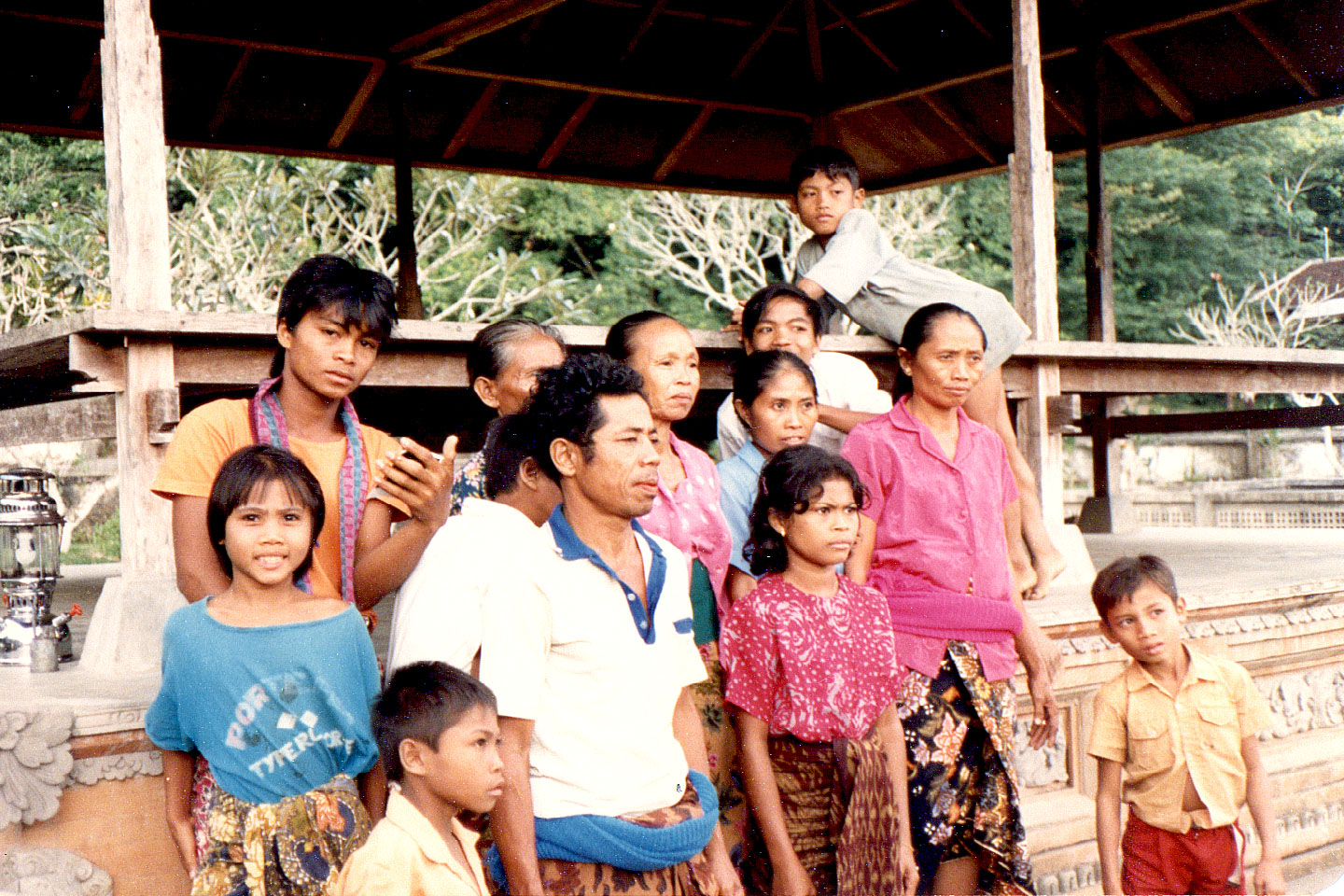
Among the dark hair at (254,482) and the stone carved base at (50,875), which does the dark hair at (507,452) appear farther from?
the stone carved base at (50,875)

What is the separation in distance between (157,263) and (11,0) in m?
3.66

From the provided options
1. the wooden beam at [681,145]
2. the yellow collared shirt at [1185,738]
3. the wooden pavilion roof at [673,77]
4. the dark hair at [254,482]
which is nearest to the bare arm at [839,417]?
the yellow collared shirt at [1185,738]

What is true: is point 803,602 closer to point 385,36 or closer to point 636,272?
point 385,36

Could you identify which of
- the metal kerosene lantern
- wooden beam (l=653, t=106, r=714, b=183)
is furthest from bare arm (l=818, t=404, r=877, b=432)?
wooden beam (l=653, t=106, r=714, b=183)

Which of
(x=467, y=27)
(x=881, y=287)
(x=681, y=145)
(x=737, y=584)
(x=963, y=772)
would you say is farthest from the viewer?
(x=681, y=145)

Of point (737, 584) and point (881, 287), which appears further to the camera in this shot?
point (881, 287)

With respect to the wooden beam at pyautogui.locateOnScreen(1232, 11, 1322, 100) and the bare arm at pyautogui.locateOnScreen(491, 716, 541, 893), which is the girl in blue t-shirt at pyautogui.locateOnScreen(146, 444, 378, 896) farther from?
the wooden beam at pyautogui.locateOnScreen(1232, 11, 1322, 100)

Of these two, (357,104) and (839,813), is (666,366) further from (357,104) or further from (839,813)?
(357,104)

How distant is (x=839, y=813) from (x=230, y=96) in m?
6.34

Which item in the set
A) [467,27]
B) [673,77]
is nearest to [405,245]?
[467,27]

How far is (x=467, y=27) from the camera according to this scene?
620cm

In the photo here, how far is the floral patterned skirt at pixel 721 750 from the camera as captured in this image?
3037mm

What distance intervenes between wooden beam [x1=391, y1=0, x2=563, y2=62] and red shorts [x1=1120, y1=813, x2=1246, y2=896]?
4112 mm

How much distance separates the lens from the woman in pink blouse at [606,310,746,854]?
3.02 meters
